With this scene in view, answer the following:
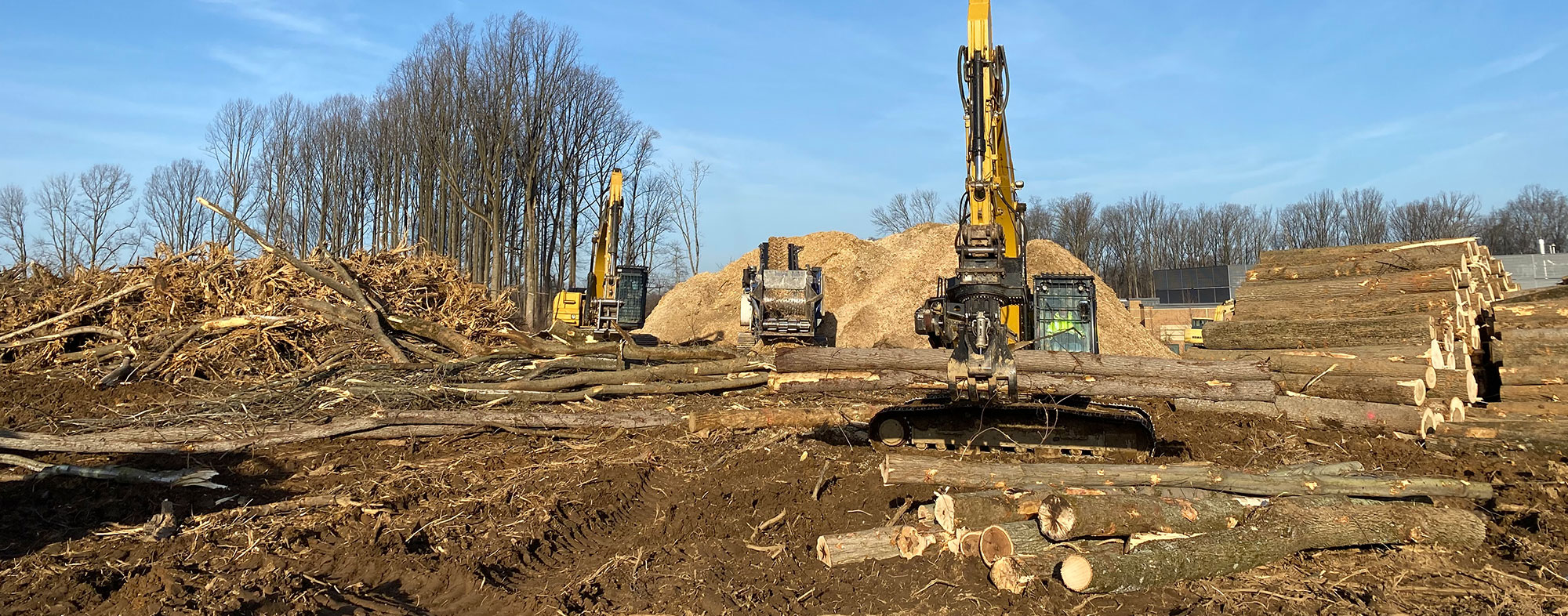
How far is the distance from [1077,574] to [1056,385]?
17.4ft

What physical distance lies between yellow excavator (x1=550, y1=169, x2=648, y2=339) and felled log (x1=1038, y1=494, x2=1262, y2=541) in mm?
13134

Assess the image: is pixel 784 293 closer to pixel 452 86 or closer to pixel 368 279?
pixel 368 279

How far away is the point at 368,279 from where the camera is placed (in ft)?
38.8

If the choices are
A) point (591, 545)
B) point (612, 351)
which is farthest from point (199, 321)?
point (591, 545)

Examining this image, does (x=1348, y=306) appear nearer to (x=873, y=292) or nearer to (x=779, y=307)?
(x=779, y=307)

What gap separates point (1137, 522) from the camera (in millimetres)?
4453

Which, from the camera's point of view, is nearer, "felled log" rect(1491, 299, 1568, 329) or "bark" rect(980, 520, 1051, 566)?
"bark" rect(980, 520, 1051, 566)

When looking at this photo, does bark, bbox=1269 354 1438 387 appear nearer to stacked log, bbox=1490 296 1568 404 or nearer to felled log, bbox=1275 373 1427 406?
felled log, bbox=1275 373 1427 406

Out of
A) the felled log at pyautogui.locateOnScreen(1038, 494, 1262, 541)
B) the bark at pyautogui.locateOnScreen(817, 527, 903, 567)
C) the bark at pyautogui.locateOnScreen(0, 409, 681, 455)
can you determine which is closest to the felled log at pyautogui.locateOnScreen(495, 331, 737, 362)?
the bark at pyautogui.locateOnScreen(0, 409, 681, 455)

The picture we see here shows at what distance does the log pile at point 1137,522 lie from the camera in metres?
4.30

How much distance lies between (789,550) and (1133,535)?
1.81m

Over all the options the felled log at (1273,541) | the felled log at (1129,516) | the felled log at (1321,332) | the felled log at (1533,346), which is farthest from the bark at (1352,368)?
the felled log at (1129,516)

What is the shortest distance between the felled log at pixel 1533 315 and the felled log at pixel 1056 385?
3.26 metres

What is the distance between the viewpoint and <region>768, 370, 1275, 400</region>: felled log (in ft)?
29.3
